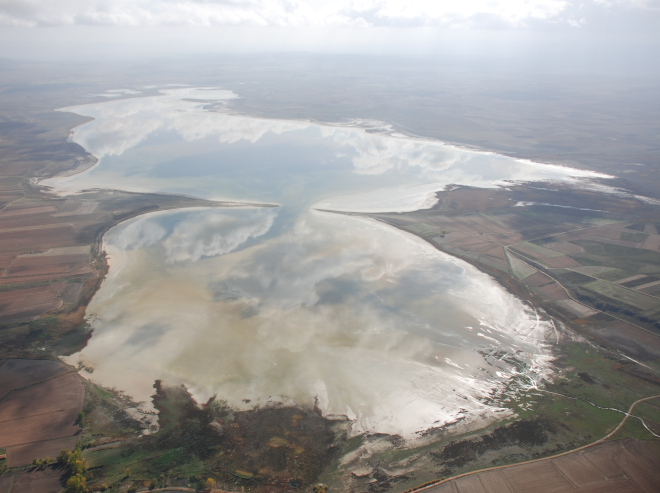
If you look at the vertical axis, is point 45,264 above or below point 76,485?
below

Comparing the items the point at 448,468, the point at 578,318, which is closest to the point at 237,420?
Answer: the point at 448,468

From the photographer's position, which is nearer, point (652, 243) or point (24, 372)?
point (24, 372)

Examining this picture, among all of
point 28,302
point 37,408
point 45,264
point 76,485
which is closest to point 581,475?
point 76,485

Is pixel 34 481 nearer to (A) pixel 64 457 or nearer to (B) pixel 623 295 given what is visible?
(A) pixel 64 457

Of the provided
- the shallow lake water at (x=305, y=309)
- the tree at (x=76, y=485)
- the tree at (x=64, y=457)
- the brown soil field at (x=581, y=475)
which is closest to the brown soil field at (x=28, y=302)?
the shallow lake water at (x=305, y=309)

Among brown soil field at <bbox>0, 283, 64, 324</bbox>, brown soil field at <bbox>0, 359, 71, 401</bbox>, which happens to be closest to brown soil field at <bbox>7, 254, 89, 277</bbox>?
brown soil field at <bbox>0, 283, 64, 324</bbox>

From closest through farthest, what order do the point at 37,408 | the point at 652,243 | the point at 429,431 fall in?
the point at 429,431, the point at 37,408, the point at 652,243

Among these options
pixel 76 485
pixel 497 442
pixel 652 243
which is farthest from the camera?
pixel 652 243
